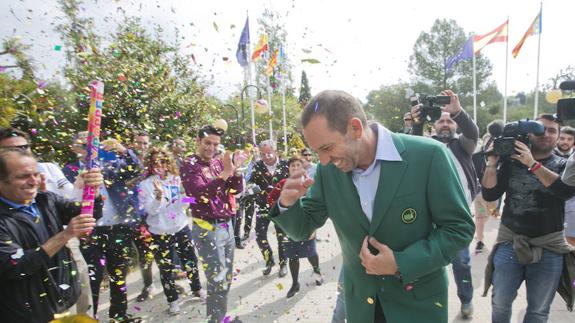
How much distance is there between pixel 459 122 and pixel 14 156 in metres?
3.91

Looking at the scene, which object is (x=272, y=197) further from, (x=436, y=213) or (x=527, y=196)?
(x=527, y=196)

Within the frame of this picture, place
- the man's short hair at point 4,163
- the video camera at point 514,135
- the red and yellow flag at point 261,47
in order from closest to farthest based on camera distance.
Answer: the man's short hair at point 4,163 → the video camera at point 514,135 → the red and yellow flag at point 261,47

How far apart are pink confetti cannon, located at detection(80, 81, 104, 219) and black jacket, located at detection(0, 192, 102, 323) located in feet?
1.28

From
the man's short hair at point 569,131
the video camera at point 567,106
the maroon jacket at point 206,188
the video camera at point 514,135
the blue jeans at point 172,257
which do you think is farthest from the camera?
the man's short hair at point 569,131

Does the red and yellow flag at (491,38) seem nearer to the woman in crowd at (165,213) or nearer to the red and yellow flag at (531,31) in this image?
the red and yellow flag at (531,31)

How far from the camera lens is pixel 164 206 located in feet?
15.4

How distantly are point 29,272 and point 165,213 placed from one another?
2.43m

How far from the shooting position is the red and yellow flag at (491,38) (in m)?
15.0

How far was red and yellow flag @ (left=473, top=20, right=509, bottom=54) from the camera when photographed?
15.0 metres

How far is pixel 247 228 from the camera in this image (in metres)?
7.72

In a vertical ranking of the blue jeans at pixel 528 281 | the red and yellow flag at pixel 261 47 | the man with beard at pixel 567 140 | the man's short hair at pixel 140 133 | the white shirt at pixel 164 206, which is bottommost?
the blue jeans at pixel 528 281

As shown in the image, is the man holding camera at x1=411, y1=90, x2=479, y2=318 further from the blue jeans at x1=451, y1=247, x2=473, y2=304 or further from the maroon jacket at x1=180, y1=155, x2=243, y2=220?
the maroon jacket at x1=180, y1=155, x2=243, y2=220

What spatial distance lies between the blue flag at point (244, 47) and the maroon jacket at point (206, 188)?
395 inches

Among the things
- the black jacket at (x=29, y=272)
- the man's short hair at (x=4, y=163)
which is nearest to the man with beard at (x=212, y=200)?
the black jacket at (x=29, y=272)
